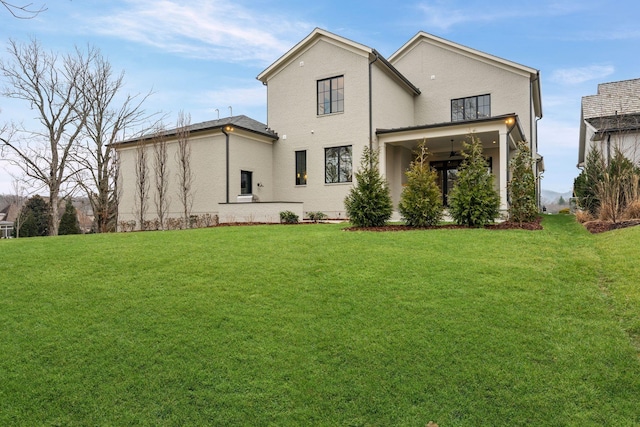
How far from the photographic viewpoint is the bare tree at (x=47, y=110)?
75.6 feet

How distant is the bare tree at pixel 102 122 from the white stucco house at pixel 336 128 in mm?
4700

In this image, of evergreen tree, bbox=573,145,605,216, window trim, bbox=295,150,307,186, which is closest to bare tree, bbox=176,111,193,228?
window trim, bbox=295,150,307,186

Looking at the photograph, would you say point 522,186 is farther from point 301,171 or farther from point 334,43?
point 334,43

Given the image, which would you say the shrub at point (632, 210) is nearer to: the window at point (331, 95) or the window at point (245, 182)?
the window at point (331, 95)

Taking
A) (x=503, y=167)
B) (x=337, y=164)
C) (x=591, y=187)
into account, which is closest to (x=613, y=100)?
(x=591, y=187)

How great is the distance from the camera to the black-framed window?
18219mm

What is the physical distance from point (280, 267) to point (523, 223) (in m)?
7.98

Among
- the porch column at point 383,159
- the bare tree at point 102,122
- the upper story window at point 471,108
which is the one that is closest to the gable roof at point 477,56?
the upper story window at point 471,108

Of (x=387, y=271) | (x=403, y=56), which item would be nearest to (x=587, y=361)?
(x=387, y=271)

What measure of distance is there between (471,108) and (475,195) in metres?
11.5

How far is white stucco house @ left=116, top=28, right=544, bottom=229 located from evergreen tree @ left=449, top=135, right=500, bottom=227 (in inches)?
201

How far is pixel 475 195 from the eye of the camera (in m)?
10.1

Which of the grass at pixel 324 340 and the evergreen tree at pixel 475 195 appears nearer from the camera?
the grass at pixel 324 340

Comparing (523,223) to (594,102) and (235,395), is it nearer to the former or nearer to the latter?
(235,395)
